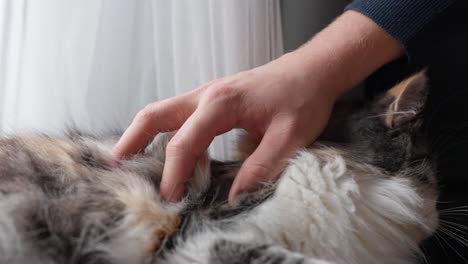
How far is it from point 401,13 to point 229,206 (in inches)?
20.4

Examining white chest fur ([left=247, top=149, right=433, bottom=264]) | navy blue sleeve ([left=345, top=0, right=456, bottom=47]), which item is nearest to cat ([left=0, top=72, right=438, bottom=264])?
white chest fur ([left=247, top=149, right=433, bottom=264])

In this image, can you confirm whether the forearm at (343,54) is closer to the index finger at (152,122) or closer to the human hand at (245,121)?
the human hand at (245,121)

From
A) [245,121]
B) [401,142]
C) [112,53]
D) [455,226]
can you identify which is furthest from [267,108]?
[455,226]

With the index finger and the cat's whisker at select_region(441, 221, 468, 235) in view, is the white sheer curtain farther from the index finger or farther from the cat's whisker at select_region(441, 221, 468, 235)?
the cat's whisker at select_region(441, 221, 468, 235)

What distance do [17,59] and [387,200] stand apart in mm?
781

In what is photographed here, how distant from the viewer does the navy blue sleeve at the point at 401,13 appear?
0.92m

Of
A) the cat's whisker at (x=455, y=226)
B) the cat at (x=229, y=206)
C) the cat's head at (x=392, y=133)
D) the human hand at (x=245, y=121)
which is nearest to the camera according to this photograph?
the cat at (x=229, y=206)

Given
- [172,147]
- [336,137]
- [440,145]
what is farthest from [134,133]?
[440,145]

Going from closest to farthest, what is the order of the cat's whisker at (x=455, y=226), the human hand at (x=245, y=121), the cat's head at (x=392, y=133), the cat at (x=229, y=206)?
1. the cat at (x=229, y=206)
2. the human hand at (x=245, y=121)
3. the cat's head at (x=392, y=133)
4. the cat's whisker at (x=455, y=226)

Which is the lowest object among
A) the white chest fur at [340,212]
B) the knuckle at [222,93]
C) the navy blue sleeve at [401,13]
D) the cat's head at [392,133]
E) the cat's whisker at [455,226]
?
the cat's whisker at [455,226]

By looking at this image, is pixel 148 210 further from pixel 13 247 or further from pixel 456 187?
pixel 456 187

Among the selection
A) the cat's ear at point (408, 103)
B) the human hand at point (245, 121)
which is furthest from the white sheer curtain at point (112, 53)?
the cat's ear at point (408, 103)

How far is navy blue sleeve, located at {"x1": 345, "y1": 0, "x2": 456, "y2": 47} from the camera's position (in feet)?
3.02

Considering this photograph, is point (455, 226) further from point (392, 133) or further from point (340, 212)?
point (340, 212)
